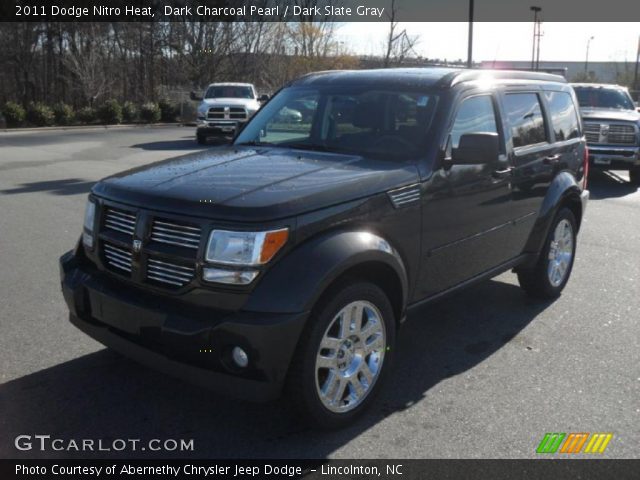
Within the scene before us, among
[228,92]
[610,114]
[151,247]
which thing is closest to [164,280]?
[151,247]

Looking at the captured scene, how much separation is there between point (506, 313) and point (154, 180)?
3.28m

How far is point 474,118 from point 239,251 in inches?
89.1

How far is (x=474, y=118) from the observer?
4.53 metres

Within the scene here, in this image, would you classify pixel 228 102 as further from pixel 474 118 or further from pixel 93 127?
pixel 474 118

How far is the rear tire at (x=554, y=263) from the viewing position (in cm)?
558

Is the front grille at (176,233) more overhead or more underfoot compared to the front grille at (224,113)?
more underfoot

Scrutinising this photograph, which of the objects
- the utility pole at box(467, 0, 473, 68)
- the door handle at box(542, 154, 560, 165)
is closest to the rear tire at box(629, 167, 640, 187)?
the door handle at box(542, 154, 560, 165)

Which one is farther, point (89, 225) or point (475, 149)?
point (475, 149)

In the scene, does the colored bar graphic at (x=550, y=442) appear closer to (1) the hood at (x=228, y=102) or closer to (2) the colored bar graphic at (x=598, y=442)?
(2) the colored bar graphic at (x=598, y=442)

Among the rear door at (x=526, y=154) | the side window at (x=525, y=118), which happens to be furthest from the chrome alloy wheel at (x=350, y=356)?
the side window at (x=525, y=118)

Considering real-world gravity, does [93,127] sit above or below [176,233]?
above

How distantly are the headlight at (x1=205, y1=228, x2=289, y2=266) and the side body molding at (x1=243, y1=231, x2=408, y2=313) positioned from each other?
9 centimetres

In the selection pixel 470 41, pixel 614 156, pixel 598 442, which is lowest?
pixel 598 442

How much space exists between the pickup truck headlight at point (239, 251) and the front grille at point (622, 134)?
12.5m
